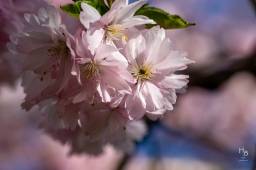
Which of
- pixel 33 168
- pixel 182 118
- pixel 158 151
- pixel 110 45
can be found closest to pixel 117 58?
pixel 110 45

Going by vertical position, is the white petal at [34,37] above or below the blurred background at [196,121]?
above

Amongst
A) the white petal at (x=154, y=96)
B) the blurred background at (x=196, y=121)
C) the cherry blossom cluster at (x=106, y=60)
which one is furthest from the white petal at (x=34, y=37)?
the blurred background at (x=196, y=121)

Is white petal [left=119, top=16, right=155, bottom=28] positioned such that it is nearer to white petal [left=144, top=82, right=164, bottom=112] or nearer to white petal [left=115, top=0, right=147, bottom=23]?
white petal [left=115, top=0, right=147, bottom=23]

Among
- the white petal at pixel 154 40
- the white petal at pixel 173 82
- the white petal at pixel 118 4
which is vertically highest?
the white petal at pixel 118 4

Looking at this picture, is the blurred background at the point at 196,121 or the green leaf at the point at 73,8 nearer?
the green leaf at the point at 73,8

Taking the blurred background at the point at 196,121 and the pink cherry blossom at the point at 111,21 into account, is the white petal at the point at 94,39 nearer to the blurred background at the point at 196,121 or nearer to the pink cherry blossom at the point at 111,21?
the pink cherry blossom at the point at 111,21

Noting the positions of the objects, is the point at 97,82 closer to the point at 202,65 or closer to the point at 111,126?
the point at 111,126

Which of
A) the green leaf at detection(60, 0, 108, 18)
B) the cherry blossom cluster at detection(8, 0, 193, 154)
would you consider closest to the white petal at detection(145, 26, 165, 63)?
the cherry blossom cluster at detection(8, 0, 193, 154)
